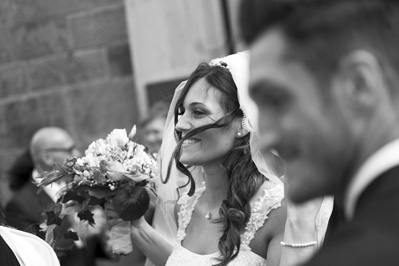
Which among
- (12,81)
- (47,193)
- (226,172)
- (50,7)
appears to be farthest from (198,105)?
(12,81)

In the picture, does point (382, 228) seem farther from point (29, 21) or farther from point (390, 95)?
point (29, 21)

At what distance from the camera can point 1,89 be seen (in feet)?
32.7

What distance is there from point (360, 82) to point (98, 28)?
8339mm

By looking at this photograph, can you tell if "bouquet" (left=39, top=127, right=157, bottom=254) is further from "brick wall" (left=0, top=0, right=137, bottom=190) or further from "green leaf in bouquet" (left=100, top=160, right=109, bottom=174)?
"brick wall" (left=0, top=0, right=137, bottom=190)

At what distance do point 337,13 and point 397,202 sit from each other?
27 cm

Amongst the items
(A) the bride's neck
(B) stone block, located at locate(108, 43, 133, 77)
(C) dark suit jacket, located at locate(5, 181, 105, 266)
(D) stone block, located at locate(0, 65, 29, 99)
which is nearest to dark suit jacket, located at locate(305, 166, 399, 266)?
(A) the bride's neck

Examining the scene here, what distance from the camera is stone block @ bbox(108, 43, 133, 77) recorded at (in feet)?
30.0

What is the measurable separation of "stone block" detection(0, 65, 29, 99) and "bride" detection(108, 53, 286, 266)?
607cm

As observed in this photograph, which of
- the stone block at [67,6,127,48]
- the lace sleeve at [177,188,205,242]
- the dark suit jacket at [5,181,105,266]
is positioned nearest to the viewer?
the lace sleeve at [177,188,205,242]

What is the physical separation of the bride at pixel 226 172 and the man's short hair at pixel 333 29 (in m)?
2.54

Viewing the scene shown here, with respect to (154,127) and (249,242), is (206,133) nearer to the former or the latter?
(249,242)

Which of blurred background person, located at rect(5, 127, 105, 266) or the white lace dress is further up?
the white lace dress

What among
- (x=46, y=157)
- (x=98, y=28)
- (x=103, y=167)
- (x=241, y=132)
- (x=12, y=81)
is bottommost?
(x=46, y=157)

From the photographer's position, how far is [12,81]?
9883 mm
